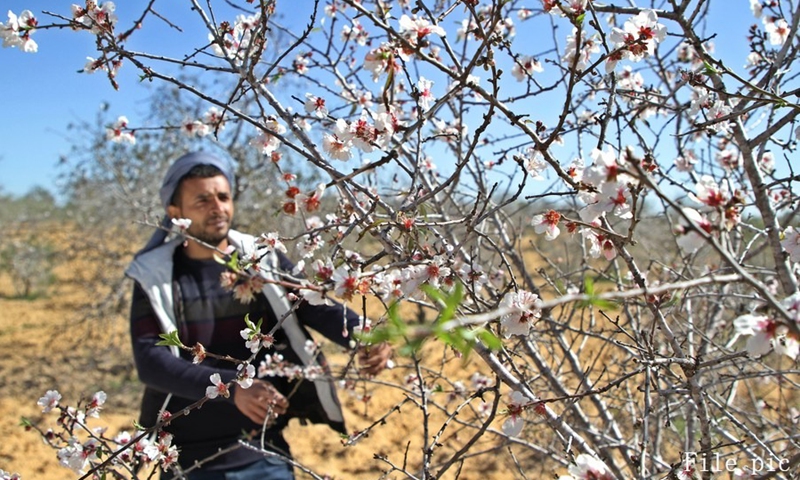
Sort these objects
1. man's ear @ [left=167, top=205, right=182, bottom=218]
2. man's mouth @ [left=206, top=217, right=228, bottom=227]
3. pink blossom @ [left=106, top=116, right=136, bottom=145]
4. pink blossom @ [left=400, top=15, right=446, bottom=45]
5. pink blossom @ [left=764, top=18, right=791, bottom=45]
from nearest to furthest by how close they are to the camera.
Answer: pink blossom @ [left=400, top=15, right=446, bottom=45], pink blossom @ [left=764, top=18, right=791, bottom=45], pink blossom @ [left=106, top=116, right=136, bottom=145], man's mouth @ [left=206, top=217, right=228, bottom=227], man's ear @ [left=167, top=205, right=182, bottom=218]

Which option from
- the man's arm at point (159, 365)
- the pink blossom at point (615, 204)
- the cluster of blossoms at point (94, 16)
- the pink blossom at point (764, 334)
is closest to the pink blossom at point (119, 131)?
the man's arm at point (159, 365)

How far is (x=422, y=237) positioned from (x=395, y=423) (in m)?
4.46

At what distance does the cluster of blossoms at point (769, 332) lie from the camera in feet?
2.74

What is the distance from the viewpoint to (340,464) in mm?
4902

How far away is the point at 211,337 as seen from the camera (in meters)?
2.37

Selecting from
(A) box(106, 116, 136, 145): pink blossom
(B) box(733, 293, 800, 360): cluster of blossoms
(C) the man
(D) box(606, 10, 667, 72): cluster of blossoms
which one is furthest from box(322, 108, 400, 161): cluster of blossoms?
(A) box(106, 116, 136, 145): pink blossom

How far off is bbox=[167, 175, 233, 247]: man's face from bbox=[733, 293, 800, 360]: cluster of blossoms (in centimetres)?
212

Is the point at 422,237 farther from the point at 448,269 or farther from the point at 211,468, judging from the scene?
the point at 211,468

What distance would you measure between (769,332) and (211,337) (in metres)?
2.04

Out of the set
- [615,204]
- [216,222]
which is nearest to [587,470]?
[615,204]

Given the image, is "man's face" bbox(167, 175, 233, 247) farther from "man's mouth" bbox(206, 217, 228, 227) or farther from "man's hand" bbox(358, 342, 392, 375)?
"man's hand" bbox(358, 342, 392, 375)

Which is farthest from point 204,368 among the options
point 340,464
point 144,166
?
point 144,166

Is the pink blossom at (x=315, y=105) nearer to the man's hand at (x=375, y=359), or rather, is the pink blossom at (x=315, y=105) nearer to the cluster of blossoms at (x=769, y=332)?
the man's hand at (x=375, y=359)

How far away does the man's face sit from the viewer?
2.51m
